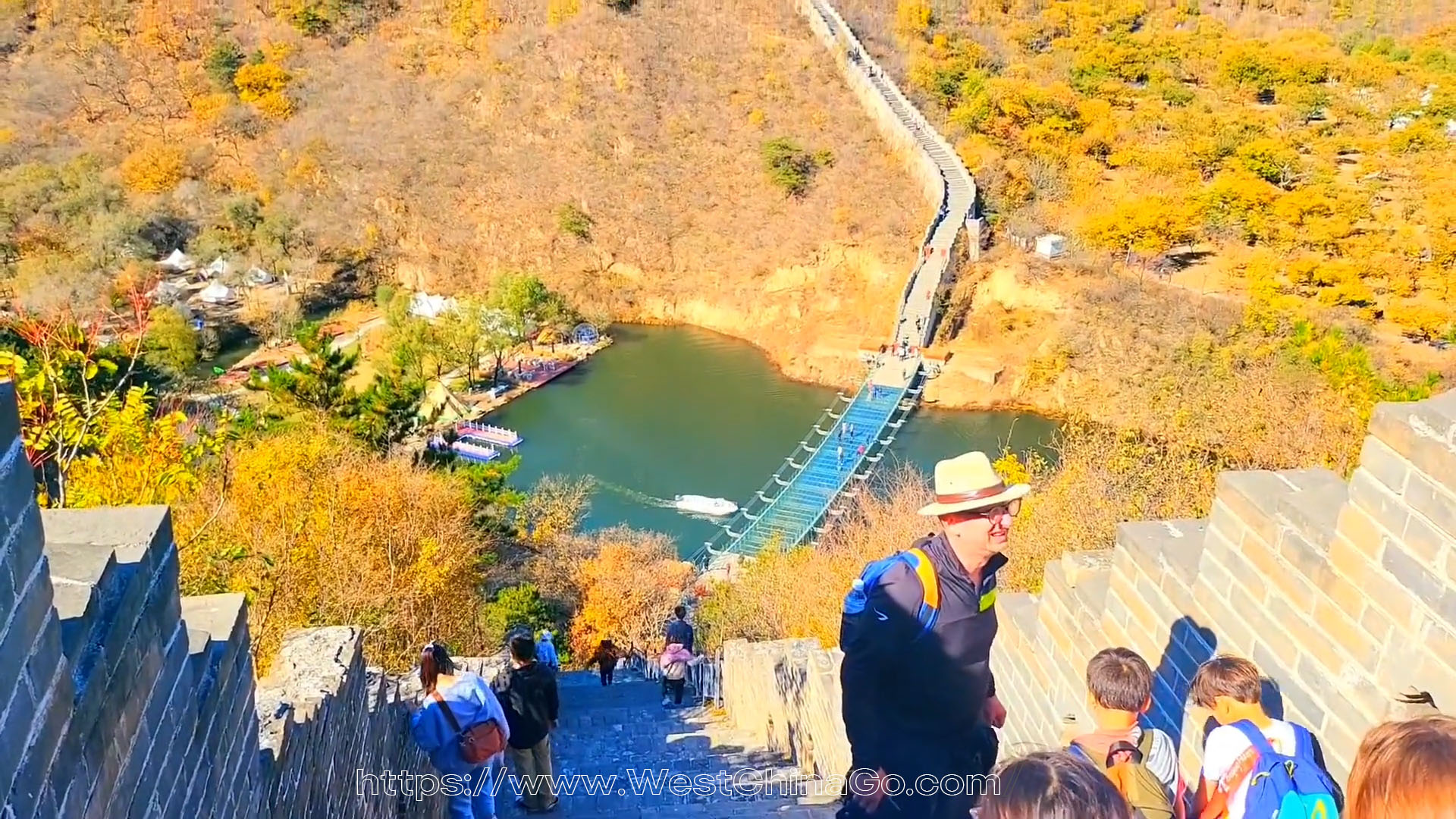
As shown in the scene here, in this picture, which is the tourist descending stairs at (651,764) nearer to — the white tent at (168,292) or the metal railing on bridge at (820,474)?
the metal railing on bridge at (820,474)

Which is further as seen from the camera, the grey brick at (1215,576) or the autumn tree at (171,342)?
the autumn tree at (171,342)

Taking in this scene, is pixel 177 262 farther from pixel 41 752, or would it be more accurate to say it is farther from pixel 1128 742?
pixel 1128 742

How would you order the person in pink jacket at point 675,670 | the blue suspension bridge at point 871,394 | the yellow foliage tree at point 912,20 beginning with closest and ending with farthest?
1. the person in pink jacket at point 675,670
2. the blue suspension bridge at point 871,394
3. the yellow foliage tree at point 912,20

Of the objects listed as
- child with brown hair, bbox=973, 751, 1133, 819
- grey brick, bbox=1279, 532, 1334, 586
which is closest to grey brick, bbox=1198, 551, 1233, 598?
grey brick, bbox=1279, 532, 1334, 586

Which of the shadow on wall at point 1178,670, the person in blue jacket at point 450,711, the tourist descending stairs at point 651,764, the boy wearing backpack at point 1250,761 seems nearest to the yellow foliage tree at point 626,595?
the tourist descending stairs at point 651,764

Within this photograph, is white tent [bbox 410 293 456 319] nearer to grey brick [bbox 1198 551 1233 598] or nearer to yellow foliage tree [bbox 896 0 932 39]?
yellow foliage tree [bbox 896 0 932 39]

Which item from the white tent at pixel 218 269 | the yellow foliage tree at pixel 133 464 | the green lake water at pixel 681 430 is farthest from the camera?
the white tent at pixel 218 269
